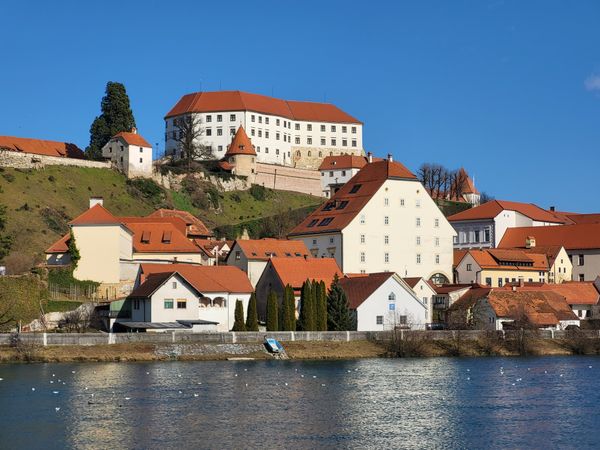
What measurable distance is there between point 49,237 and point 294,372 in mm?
45822

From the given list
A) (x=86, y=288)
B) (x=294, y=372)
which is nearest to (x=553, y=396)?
(x=294, y=372)

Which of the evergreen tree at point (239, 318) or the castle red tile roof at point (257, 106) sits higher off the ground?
the castle red tile roof at point (257, 106)

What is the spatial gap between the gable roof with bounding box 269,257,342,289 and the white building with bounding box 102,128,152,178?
44630 millimetres

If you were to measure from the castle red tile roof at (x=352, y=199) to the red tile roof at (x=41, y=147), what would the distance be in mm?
35841

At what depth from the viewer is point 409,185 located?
93.4m

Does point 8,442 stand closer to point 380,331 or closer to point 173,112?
point 380,331

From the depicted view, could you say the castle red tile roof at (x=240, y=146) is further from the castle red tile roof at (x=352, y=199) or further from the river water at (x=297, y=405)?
the river water at (x=297, y=405)

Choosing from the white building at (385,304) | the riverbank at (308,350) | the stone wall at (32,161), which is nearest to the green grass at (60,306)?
the riverbank at (308,350)

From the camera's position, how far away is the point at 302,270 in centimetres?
7844

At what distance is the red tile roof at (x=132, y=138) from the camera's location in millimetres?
119688

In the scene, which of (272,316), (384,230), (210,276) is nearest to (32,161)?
(384,230)

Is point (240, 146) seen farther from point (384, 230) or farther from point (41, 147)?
point (384, 230)

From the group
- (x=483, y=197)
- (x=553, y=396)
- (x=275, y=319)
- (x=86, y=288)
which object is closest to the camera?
(x=553, y=396)

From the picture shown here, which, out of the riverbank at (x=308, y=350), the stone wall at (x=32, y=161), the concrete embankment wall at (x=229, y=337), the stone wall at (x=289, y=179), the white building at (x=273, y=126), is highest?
the white building at (x=273, y=126)
